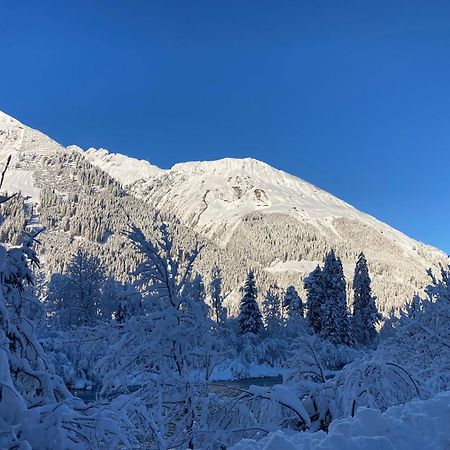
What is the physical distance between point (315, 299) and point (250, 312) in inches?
363

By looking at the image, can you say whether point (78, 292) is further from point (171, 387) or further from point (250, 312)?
point (171, 387)

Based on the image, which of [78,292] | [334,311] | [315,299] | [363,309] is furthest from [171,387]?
[363,309]

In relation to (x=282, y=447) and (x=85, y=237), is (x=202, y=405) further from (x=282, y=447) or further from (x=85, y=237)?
(x=85, y=237)

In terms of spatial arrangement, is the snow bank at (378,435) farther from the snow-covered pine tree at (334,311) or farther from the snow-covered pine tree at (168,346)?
the snow-covered pine tree at (334,311)

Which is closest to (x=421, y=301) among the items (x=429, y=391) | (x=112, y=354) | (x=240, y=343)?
(x=429, y=391)

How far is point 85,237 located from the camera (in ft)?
629

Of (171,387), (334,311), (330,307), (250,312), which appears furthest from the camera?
(250,312)

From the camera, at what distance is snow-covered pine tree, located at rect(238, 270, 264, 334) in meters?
59.2

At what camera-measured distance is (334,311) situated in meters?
52.8

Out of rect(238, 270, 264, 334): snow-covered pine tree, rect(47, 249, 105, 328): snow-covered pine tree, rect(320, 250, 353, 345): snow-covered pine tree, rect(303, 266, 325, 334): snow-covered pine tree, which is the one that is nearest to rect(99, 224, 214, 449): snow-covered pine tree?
rect(47, 249, 105, 328): snow-covered pine tree

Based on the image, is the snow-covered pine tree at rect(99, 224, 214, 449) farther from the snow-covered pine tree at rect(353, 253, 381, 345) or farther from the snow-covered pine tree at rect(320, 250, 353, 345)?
the snow-covered pine tree at rect(353, 253, 381, 345)

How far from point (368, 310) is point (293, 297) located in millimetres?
9797

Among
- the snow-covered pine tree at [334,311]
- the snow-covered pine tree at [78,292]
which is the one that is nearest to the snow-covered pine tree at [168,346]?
the snow-covered pine tree at [78,292]

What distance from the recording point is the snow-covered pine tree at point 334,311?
2047 inches
